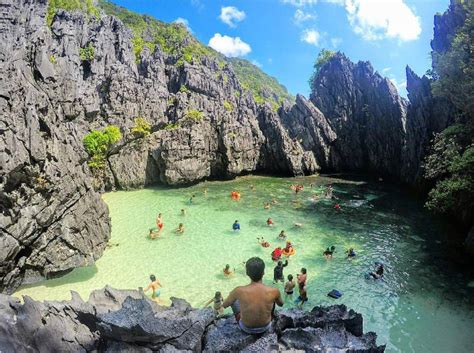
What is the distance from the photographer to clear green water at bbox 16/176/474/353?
1548 cm

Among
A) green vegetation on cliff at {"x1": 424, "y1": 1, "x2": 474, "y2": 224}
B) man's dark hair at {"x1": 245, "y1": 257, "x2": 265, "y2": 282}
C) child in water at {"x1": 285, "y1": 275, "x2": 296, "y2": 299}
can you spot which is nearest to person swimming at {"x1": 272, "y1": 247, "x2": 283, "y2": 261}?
child in water at {"x1": 285, "y1": 275, "x2": 296, "y2": 299}

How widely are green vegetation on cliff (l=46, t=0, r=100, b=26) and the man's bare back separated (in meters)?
64.5

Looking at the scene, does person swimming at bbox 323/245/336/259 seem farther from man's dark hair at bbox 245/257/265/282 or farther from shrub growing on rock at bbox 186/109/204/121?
shrub growing on rock at bbox 186/109/204/121

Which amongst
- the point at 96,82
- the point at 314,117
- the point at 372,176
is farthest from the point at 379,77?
the point at 96,82

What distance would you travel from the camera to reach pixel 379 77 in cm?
5250

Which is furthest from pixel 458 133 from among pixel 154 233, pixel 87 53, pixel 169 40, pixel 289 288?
pixel 169 40

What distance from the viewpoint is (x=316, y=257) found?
2148cm

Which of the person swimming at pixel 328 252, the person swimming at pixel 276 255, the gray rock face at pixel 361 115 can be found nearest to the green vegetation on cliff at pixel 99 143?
the person swimming at pixel 276 255

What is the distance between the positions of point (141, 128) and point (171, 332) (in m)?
37.5

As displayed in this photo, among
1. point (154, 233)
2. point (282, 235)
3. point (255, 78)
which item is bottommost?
point (154, 233)

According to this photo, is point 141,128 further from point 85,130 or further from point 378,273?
point 378,273

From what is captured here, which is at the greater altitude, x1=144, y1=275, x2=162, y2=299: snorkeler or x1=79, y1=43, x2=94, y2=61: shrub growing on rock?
x1=79, y1=43, x2=94, y2=61: shrub growing on rock

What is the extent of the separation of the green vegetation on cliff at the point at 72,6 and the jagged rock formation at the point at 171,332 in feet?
200

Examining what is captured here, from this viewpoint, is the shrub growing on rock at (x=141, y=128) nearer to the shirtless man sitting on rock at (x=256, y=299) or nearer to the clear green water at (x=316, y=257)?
the clear green water at (x=316, y=257)
